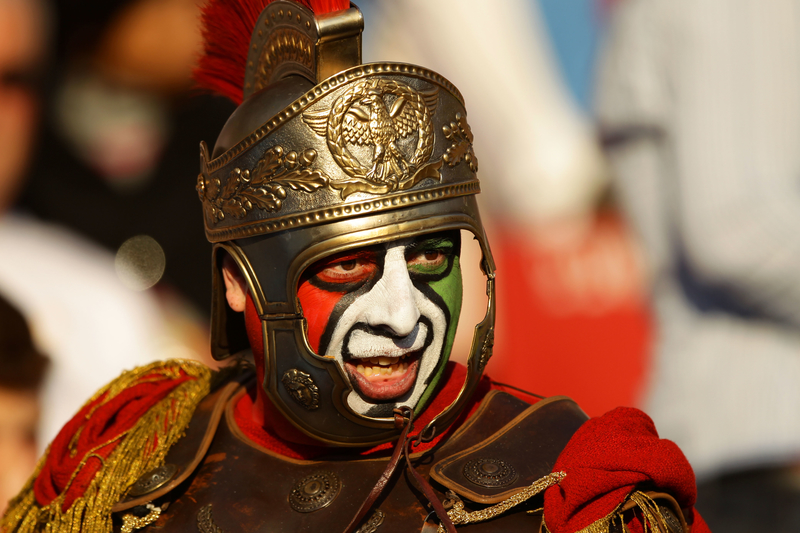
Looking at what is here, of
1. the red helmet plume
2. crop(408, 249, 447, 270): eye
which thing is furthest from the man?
the red helmet plume

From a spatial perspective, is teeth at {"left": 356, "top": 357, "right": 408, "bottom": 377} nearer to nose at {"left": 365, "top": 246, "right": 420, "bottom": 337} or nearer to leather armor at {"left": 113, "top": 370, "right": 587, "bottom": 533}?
nose at {"left": 365, "top": 246, "right": 420, "bottom": 337}

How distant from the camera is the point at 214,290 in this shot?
234 centimetres

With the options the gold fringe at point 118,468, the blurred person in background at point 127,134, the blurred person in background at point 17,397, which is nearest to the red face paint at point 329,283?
Result: the gold fringe at point 118,468

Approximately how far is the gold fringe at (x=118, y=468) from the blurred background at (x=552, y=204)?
6.09ft

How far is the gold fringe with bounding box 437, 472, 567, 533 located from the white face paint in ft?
1.03

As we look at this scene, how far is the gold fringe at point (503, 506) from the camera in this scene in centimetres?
177

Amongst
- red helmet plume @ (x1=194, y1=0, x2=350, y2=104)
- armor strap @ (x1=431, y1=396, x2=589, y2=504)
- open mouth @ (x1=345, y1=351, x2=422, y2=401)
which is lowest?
armor strap @ (x1=431, y1=396, x2=589, y2=504)

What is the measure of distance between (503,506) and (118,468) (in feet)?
3.74

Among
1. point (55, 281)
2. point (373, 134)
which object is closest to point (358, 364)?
point (373, 134)

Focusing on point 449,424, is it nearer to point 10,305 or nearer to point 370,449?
point 370,449

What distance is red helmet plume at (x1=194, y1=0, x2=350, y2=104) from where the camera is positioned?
240cm

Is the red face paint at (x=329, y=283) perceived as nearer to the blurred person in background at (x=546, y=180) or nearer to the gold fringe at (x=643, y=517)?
the gold fringe at (x=643, y=517)

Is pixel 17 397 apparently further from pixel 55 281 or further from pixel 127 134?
pixel 127 134

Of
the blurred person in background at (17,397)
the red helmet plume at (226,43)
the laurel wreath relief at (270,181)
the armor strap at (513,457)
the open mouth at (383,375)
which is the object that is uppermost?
the red helmet plume at (226,43)
